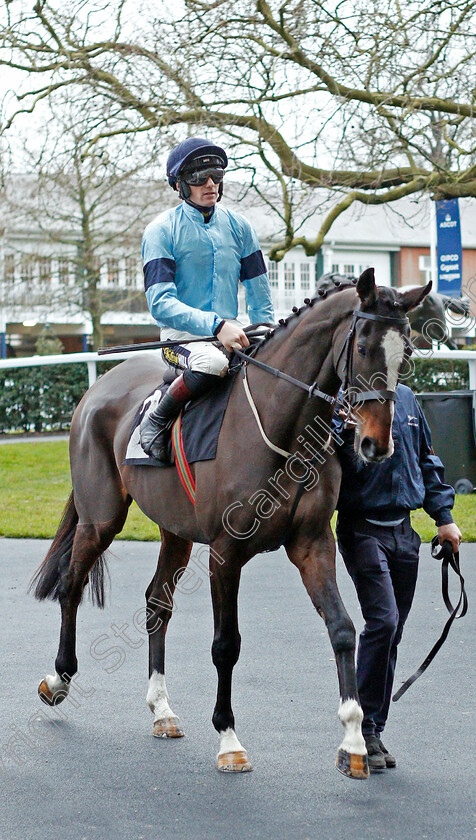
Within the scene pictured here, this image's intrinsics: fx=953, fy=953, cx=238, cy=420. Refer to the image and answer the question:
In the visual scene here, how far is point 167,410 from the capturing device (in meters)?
4.34

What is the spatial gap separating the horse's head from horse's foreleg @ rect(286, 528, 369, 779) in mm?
620

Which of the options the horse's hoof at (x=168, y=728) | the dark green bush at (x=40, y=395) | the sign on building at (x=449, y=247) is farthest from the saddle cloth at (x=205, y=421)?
the dark green bush at (x=40, y=395)

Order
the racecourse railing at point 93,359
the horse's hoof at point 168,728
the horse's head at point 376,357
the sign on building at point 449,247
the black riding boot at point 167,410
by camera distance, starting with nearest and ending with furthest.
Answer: the horse's head at point 376,357, the black riding boot at point 167,410, the horse's hoof at point 168,728, the racecourse railing at point 93,359, the sign on building at point 449,247

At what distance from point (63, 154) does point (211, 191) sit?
8.99 meters

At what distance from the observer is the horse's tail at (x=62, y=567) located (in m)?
5.39

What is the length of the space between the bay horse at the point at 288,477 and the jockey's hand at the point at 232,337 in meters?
0.09

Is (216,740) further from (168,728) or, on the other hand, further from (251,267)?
(251,267)

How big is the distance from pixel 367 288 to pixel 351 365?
291mm

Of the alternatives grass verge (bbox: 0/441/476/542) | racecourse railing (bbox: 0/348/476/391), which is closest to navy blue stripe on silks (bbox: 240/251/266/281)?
grass verge (bbox: 0/441/476/542)

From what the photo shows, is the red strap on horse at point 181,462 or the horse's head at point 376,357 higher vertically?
the horse's head at point 376,357

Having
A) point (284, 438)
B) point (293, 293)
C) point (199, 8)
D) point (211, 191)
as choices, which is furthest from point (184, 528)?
point (293, 293)

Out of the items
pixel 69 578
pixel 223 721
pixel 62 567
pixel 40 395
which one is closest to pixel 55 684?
pixel 69 578

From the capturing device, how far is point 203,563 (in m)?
8.28

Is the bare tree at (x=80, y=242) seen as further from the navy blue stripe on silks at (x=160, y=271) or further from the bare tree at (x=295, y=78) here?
the navy blue stripe on silks at (x=160, y=271)
